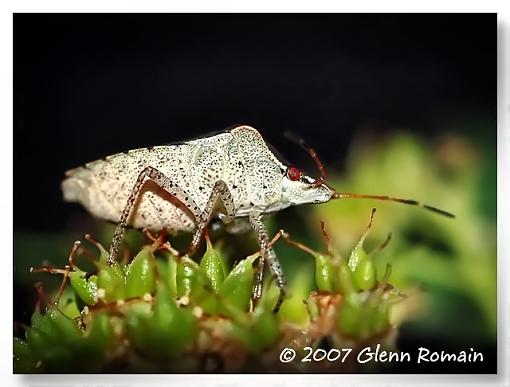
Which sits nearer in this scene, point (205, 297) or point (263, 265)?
point (205, 297)

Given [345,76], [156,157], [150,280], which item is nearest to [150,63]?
[156,157]

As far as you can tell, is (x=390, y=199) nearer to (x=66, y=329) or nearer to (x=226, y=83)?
(x=226, y=83)

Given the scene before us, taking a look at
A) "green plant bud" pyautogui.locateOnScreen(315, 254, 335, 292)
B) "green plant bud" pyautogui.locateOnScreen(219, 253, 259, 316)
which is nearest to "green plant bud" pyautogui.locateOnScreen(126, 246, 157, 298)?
"green plant bud" pyautogui.locateOnScreen(219, 253, 259, 316)

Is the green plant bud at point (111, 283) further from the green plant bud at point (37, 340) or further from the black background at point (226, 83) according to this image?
the black background at point (226, 83)

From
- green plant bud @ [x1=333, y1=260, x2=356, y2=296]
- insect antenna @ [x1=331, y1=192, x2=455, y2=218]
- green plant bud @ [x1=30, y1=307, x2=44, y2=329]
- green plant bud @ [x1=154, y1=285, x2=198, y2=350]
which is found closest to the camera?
green plant bud @ [x1=154, y1=285, x2=198, y2=350]

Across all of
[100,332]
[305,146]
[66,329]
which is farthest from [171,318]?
[305,146]

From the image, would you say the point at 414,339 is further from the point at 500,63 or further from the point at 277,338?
the point at 500,63

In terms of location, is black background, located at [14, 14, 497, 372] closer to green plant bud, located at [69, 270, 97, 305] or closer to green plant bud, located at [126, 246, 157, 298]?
green plant bud, located at [69, 270, 97, 305]
